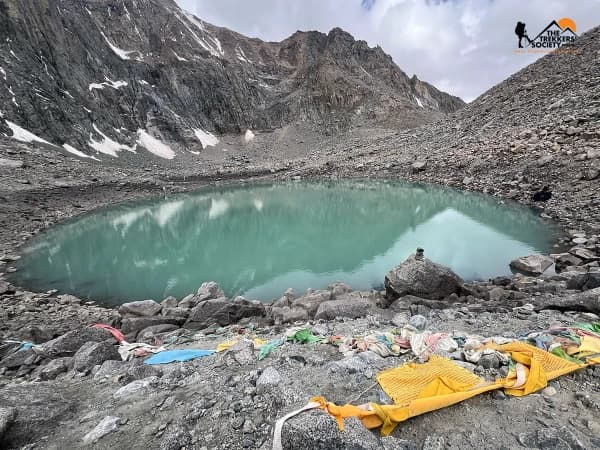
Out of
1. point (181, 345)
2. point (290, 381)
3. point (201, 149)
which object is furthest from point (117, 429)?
point (201, 149)

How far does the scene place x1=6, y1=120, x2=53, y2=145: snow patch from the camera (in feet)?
115

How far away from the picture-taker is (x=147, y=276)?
13.5 m

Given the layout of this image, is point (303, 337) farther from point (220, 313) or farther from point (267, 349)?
point (220, 313)

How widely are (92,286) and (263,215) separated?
14.6 meters

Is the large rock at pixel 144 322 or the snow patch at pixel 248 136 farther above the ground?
the snow patch at pixel 248 136

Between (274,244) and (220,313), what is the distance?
917cm

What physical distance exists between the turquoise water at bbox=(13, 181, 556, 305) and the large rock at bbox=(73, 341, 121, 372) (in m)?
5.34

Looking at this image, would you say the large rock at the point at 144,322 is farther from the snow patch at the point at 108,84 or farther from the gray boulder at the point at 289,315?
the snow patch at the point at 108,84

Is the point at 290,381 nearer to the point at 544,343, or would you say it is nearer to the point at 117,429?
the point at 117,429

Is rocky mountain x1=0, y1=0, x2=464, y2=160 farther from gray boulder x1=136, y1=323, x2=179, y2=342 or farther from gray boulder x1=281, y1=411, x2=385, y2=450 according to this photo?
gray boulder x1=281, y1=411, x2=385, y2=450

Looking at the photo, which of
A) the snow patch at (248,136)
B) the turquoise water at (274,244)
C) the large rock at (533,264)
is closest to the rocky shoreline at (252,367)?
the large rock at (533,264)

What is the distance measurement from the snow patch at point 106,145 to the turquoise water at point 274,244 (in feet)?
79.0

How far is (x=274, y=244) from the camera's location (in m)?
17.5

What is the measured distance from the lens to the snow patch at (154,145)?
5584cm
